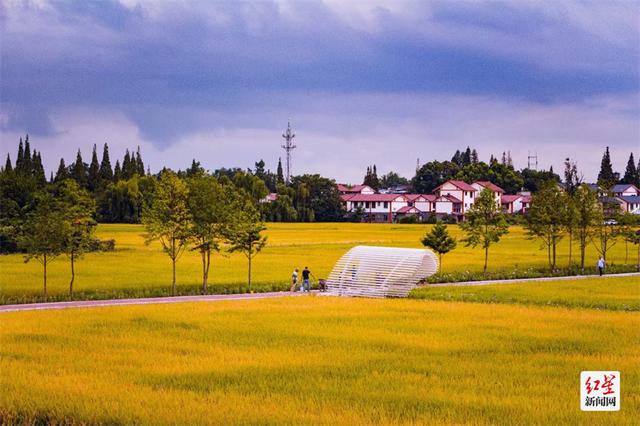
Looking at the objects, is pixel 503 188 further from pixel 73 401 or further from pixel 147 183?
pixel 73 401

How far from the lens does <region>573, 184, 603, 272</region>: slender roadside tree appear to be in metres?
52.6

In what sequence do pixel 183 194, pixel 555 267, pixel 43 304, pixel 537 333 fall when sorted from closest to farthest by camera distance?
pixel 537 333 → pixel 43 304 → pixel 183 194 → pixel 555 267

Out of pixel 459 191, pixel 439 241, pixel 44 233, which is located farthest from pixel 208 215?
pixel 459 191

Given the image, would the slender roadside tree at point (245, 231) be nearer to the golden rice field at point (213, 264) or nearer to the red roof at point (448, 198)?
the golden rice field at point (213, 264)

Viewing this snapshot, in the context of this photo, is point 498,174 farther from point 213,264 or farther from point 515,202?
point 213,264

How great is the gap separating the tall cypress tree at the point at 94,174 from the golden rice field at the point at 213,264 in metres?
17.2

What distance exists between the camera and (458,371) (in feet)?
54.8

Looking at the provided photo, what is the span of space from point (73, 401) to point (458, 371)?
7.83 metres

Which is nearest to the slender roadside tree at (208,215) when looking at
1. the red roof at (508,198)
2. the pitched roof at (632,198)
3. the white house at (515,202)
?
the white house at (515,202)

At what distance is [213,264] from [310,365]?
3035cm

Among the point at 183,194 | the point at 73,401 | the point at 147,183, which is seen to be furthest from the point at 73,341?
the point at 147,183

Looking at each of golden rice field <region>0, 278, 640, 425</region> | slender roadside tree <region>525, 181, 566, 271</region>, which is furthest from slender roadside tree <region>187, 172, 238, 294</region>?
slender roadside tree <region>525, 181, 566, 271</region>

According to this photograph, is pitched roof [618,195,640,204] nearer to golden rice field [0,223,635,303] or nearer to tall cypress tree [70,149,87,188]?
golden rice field [0,223,635,303]

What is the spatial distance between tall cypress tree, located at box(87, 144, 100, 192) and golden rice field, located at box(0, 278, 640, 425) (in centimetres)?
6800
